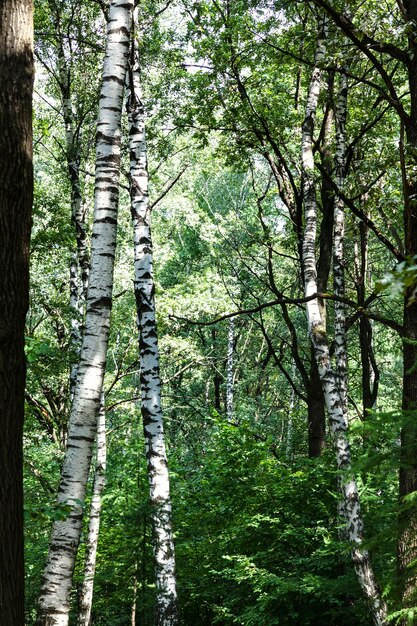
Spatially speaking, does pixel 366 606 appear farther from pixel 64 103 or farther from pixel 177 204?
pixel 177 204

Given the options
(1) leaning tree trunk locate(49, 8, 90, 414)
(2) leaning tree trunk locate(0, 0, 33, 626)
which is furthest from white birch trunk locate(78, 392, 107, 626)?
(2) leaning tree trunk locate(0, 0, 33, 626)

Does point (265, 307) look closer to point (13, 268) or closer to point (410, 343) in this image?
point (410, 343)

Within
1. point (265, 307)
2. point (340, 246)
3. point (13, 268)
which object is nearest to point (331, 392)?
point (340, 246)

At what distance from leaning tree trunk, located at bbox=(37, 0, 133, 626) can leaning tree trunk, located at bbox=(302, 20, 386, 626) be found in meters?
2.38

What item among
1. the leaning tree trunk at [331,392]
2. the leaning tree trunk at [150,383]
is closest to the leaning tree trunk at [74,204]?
the leaning tree trunk at [150,383]

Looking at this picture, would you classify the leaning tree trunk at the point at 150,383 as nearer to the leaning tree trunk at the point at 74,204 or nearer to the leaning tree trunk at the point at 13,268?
the leaning tree trunk at the point at 74,204

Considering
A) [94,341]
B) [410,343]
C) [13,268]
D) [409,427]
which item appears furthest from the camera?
[94,341]

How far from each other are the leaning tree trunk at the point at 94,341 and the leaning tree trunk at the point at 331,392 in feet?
7.80

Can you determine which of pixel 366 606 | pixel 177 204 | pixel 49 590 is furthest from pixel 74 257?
pixel 177 204

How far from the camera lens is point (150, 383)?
8352 mm

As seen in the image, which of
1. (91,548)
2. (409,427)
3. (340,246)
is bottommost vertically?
(91,548)

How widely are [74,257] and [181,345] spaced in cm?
741

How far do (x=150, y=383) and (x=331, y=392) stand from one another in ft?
7.36

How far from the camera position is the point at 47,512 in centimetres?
396
